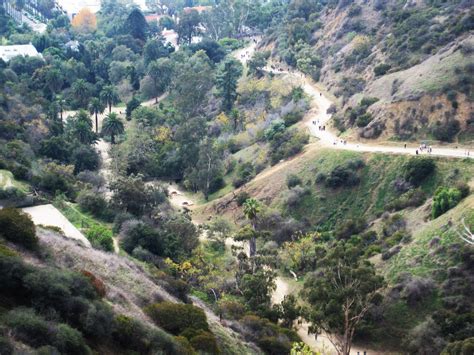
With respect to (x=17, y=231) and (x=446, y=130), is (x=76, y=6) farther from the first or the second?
(x=17, y=231)

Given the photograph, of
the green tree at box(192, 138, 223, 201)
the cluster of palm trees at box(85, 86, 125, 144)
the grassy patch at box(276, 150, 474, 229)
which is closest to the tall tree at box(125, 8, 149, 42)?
the cluster of palm trees at box(85, 86, 125, 144)

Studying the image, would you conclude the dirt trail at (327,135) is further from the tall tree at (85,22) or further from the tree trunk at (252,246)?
the tall tree at (85,22)

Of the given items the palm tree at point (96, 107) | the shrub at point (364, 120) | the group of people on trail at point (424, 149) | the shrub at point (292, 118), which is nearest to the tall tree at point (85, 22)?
the palm tree at point (96, 107)

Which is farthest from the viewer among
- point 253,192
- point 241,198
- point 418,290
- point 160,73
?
point 160,73

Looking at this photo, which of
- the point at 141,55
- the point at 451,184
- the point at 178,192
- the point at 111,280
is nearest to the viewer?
the point at 111,280

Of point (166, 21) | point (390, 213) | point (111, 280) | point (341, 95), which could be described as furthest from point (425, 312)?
point (166, 21)

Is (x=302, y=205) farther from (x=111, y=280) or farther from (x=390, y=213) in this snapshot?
(x=111, y=280)

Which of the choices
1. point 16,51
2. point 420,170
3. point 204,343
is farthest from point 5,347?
point 16,51
